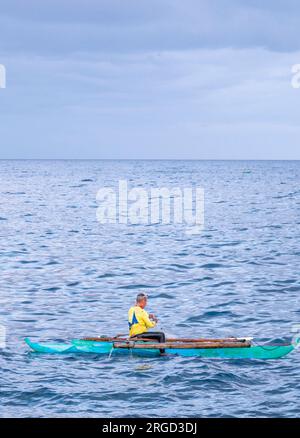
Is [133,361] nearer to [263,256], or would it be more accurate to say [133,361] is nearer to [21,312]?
[21,312]

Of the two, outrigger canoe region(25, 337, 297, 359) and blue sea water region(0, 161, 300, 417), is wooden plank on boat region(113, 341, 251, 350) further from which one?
blue sea water region(0, 161, 300, 417)

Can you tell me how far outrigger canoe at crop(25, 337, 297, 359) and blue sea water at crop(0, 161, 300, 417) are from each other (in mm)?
279

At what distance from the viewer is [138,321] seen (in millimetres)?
21125

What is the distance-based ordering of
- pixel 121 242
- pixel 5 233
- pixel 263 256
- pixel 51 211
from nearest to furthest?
pixel 263 256 < pixel 121 242 < pixel 5 233 < pixel 51 211

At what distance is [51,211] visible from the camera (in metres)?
83.0

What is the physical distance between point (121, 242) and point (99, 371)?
3219cm

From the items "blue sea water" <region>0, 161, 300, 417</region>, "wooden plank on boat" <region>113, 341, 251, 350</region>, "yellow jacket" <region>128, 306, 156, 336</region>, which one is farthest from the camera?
"yellow jacket" <region>128, 306, 156, 336</region>

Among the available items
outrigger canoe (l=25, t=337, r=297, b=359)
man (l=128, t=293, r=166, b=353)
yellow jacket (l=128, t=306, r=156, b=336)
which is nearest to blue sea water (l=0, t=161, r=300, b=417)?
outrigger canoe (l=25, t=337, r=297, b=359)

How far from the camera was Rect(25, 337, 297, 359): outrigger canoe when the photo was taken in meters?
20.6

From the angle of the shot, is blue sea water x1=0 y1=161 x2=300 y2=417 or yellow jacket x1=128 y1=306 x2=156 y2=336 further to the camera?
yellow jacket x1=128 y1=306 x2=156 y2=336

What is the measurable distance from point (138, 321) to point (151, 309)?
268 inches

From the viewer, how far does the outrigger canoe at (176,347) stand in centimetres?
2061
